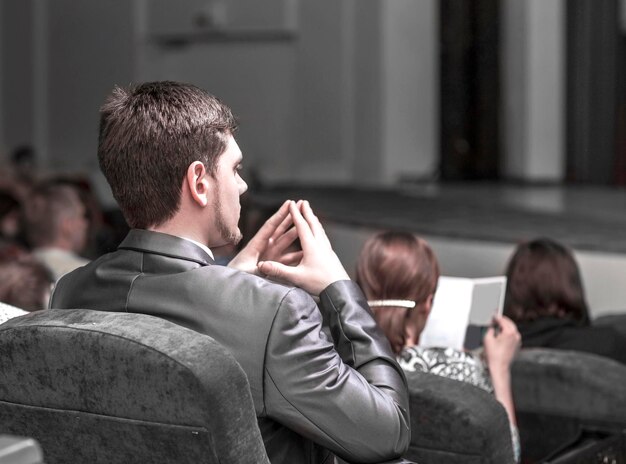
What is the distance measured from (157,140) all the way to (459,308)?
1.18m

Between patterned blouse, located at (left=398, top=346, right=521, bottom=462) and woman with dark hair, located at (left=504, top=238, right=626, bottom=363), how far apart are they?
0.92 m

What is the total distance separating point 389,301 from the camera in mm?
2406

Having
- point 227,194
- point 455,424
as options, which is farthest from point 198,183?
point 455,424

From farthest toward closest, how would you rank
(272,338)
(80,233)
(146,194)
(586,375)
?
(80,233) < (586,375) < (146,194) < (272,338)

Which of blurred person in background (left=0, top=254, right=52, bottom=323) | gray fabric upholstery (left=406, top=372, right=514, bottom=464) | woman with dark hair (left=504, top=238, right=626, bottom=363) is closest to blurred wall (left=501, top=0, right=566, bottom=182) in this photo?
woman with dark hair (left=504, top=238, right=626, bottom=363)

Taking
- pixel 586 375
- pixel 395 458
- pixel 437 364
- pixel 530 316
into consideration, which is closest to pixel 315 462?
pixel 395 458

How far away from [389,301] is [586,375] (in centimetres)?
88

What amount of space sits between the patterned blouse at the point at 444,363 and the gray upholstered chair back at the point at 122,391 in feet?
3.17

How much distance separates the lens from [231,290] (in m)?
1.58

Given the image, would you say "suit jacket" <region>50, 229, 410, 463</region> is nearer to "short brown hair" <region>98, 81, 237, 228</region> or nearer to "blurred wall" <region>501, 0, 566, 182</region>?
"short brown hair" <region>98, 81, 237, 228</region>

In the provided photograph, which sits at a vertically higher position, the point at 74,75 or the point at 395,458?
the point at 74,75

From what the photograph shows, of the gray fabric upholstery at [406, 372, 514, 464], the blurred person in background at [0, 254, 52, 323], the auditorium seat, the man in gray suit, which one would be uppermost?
the man in gray suit

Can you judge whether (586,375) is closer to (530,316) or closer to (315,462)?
(530,316)

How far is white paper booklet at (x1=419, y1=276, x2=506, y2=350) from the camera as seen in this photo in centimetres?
255
